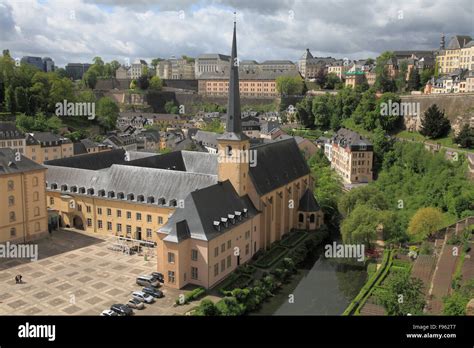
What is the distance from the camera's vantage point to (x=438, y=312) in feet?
100

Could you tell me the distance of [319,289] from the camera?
42594 millimetres

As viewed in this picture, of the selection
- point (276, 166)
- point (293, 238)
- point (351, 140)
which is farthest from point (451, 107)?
point (293, 238)

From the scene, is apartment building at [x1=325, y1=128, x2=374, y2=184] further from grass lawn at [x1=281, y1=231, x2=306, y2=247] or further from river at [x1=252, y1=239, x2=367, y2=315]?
river at [x1=252, y1=239, x2=367, y2=315]

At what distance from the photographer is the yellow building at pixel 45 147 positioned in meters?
84.9

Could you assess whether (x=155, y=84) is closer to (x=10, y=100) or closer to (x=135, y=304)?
(x=10, y=100)

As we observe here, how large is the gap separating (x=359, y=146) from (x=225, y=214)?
45.4 metres

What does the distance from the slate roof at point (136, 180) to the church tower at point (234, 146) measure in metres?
2.06

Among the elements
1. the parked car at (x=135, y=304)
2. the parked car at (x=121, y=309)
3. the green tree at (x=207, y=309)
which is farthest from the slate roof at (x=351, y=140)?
the parked car at (x=121, y=309)

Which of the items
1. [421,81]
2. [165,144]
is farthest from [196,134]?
[421,81]

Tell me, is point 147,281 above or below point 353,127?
below

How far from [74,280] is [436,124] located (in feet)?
214

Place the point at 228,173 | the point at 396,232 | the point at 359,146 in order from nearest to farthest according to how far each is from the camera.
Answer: the point at 228,173 → the point at 396,232 → the point at 359,146

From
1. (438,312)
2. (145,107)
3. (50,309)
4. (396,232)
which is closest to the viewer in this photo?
(438,312)
